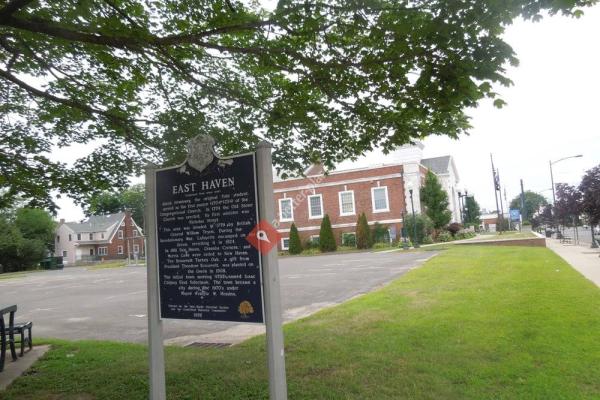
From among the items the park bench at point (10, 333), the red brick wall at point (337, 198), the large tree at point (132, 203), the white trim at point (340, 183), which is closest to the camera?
the park bench at point (10, 333)

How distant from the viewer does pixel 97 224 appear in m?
85.9

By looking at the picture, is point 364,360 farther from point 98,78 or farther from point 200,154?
point 98,78

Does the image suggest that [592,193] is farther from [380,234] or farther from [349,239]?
[349,239]

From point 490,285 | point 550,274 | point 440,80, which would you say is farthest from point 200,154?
point 550,274

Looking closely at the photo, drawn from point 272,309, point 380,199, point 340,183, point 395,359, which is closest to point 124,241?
point 340,183

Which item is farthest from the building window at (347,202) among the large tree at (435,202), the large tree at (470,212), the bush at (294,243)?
the large tree at (470,212)

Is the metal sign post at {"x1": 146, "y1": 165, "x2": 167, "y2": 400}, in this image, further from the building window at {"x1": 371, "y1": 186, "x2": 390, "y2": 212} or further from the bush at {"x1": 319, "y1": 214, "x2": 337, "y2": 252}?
the building window at {"x1": 371, "y1": 186, "x2": 390, "y2": 212}

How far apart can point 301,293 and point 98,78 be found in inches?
348

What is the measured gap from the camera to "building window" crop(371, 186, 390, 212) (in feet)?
151

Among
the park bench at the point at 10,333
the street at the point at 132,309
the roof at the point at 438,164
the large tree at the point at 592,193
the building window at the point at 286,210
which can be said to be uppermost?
the roof at the point at 438,164

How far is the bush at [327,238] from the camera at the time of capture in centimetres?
4475

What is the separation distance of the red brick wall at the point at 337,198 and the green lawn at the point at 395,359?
117ft

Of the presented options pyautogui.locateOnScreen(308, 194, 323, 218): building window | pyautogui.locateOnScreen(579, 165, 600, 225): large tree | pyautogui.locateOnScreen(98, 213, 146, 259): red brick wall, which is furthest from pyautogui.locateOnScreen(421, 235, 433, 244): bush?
pyautogui.locateOnScreen(98, 213, 146, 259): red brick wall

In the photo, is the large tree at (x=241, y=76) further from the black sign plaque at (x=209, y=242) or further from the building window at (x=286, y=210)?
the building window at (x=286, y=210)
